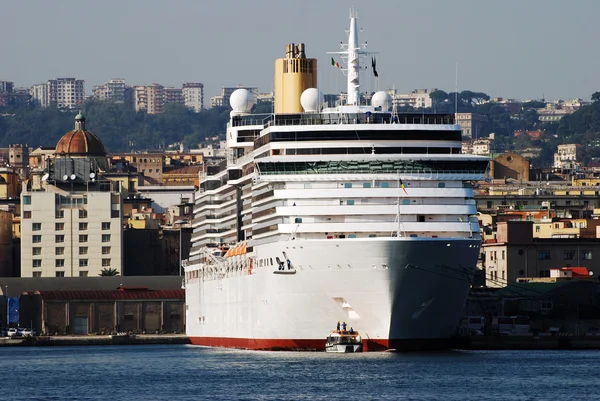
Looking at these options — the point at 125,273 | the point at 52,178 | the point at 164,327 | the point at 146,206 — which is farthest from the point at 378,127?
the point at 146,206

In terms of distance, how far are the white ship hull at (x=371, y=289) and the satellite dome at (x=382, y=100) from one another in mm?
10503

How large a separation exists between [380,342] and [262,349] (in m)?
9.54

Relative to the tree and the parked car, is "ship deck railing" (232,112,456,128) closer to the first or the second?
the parked car

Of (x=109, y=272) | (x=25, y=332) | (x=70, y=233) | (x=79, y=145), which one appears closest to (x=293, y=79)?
(x=25, y=332)

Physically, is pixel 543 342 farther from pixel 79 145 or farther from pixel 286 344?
pixel 79 145

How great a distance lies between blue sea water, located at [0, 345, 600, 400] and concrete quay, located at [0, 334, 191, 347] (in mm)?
31641

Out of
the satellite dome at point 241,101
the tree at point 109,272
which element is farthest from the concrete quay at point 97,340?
the tree at point 109,272

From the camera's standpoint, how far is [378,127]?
76188 millimetres

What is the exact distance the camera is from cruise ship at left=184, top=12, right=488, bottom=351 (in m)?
73.3

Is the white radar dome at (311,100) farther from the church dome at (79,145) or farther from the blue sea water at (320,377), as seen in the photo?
the church dome at (79,145)

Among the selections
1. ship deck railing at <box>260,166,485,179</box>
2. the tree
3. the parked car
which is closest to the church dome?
the tree

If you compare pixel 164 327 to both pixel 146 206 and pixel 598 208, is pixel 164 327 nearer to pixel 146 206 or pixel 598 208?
pixel 598 208

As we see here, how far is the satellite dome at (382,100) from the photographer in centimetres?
8494

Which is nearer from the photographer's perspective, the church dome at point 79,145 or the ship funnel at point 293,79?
the ship funnel at point 293,79
